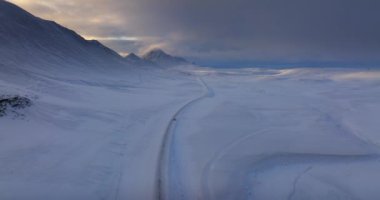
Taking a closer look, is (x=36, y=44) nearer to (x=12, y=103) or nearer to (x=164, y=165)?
(x=12, y=103)

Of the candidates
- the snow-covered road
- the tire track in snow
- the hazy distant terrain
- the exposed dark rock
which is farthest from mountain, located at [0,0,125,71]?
the tire track in snow

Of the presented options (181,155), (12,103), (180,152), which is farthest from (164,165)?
(12,103)

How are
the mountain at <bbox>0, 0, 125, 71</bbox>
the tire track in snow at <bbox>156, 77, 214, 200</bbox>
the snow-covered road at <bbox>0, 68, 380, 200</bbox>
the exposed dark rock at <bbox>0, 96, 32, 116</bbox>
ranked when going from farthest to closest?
the mountain at <bbox>0, 0, 125, 71</bbox> → the exposed dark rock at <bbox>0, 96, 32, 116</bbox> → the snow-covered road at <bbox>0, 68, 380, 200</bbox> → the tire track in snow at <bbox>156, 77, 214, 200</bbox>

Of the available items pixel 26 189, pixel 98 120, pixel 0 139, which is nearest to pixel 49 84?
pixel 98 120

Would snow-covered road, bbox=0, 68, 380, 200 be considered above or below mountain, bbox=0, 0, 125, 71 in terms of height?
below

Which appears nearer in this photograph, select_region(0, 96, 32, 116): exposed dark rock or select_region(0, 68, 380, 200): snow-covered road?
select_region(0, 68, 380, 200): snow-covered road

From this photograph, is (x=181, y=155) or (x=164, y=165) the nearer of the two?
(x=164, y=165)

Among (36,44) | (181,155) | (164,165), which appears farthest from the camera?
(36,44)

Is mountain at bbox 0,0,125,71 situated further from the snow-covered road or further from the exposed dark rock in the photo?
the snow-covered road

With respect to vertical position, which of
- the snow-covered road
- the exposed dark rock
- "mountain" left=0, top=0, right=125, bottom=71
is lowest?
the snow-covered road
